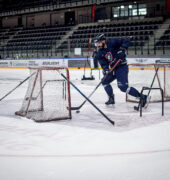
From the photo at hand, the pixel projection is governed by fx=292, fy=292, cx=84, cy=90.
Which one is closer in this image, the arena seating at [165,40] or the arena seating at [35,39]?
the arena seating at [165,40]

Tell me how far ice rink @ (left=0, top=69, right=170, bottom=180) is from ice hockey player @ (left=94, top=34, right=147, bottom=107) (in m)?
0.49

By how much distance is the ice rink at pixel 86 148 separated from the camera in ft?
6.82

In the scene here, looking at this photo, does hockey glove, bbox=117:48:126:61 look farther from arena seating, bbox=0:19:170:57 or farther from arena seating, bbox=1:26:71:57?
arena seating, bbox=1:26:71:57

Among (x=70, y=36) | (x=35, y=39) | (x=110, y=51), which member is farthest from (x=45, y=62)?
(x=110, y=51)

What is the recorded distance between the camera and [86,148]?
8.74 feet

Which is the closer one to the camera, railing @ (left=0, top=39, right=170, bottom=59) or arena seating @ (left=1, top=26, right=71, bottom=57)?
railing @ (left=0, top=39, right=170, bottom=59)

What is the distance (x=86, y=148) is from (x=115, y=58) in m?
2.40

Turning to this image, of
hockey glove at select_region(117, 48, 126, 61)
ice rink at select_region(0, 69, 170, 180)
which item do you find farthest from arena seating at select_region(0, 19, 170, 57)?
ice rink at select_region(0, 69, 170, 180)

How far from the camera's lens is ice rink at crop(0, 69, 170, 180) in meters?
2.08

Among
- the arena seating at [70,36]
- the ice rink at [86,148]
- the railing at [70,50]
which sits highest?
the arena seating at [70,36]

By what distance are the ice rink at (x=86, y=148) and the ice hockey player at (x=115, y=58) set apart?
492 mm

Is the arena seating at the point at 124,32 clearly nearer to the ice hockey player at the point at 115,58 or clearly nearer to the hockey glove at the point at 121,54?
the ice hockey player at the point at 115,58

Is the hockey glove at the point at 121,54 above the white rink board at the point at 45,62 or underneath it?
above

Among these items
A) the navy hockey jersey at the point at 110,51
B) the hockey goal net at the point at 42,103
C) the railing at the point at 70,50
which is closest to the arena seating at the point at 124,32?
the railing at the point at 70,50
